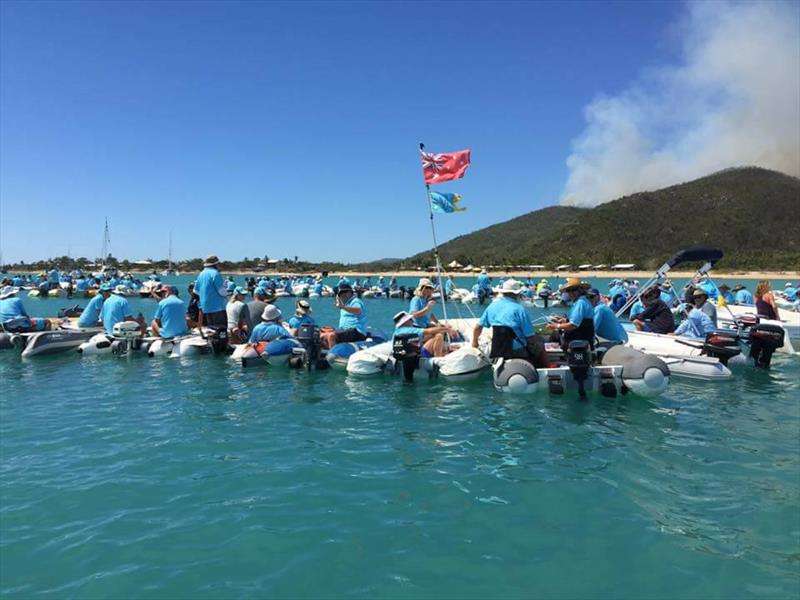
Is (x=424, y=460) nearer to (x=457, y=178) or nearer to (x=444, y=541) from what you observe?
(x=444, y=541)

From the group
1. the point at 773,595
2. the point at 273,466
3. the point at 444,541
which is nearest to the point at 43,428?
the point at 273,466

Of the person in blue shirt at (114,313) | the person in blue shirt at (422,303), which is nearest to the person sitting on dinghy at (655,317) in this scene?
the person in blue shirt at (422,303)

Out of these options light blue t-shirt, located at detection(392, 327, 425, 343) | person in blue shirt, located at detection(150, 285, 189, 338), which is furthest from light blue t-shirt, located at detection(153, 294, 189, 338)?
light blue t-shirt, located at detection(392, 327, 425, 343)

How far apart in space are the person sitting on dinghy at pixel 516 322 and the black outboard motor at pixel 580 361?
2.47ft

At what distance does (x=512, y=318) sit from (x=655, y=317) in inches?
258

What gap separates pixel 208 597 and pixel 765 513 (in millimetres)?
5411

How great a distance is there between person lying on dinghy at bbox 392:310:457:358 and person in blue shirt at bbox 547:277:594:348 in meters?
2.59

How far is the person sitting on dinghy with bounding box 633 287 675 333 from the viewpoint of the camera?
14555mm

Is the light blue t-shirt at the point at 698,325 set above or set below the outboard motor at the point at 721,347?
above

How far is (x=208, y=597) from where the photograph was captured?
14.1ft

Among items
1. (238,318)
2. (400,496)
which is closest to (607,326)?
(400,496)

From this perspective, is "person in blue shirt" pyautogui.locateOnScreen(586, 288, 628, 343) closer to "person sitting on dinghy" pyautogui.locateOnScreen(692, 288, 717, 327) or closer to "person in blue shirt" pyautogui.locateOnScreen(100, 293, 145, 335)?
"person sitting on dinghy" pyautogui.locateOnScreen(692, 288, 717, 327)

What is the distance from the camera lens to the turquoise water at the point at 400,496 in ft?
14.9

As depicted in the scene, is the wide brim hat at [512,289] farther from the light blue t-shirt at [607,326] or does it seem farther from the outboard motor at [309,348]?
the outboard motor at [309,348]
